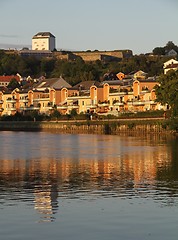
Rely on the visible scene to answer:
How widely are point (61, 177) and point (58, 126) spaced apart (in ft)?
202

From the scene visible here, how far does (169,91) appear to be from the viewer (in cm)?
7050

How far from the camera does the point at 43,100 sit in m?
110

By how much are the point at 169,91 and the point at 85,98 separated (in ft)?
107

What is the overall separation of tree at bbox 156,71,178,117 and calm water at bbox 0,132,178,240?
26445mm

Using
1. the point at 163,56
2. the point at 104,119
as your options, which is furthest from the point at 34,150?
the point at 163,56

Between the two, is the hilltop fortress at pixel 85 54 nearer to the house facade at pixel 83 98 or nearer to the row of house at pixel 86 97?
the row of house at pixel 86 97

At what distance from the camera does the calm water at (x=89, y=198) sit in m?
19.5

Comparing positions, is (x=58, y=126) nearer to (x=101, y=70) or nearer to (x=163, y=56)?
(x=101, y=70)

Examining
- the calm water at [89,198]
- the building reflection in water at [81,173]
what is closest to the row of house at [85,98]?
the building reflection in water at [81,173]

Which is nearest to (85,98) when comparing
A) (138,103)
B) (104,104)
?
(104,104)

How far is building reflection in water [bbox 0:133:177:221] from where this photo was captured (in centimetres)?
2595

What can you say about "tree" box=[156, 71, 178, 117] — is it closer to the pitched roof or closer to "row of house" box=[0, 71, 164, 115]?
"row of house" box=[0, 71, 164, 115]

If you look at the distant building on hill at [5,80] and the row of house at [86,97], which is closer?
the row of house at [86,97]

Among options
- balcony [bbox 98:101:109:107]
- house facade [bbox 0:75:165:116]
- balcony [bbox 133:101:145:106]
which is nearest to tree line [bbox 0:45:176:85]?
house facade [bbox 0:75:165:116]
